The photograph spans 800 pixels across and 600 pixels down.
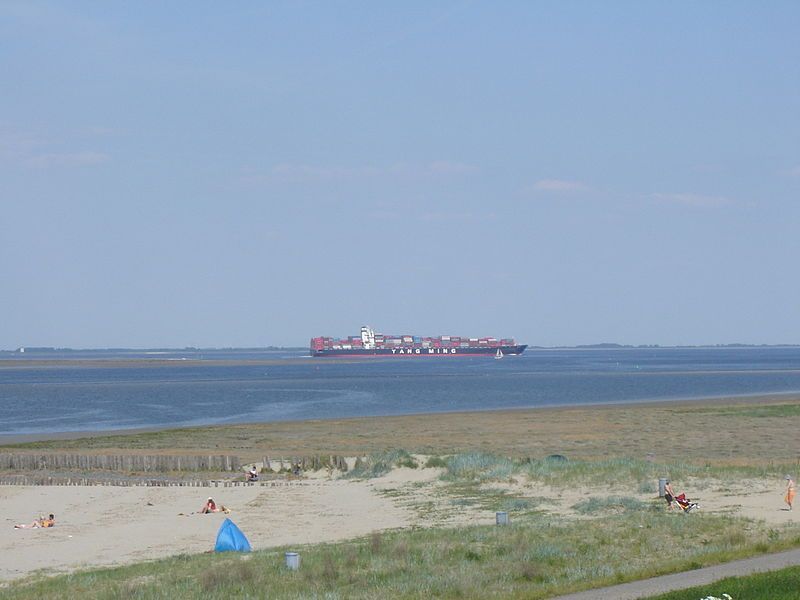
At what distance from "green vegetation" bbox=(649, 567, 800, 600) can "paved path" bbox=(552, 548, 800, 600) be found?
7.9 inches

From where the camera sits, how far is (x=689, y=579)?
596 inches

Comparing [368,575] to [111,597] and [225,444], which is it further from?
[225,444]

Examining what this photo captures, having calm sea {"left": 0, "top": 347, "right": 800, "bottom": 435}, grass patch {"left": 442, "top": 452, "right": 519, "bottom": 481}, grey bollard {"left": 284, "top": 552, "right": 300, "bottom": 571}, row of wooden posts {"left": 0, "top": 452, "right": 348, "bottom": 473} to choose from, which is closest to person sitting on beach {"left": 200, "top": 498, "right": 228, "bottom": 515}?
grass patch {"left": 442, "top": 452, "right": 519, "bottom": 481}

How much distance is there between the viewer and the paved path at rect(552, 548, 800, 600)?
1427 centimetres

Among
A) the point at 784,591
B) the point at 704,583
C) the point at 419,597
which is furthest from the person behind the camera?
the point at 419,597

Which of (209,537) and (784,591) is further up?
(784,591)

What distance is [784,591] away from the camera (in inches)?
507

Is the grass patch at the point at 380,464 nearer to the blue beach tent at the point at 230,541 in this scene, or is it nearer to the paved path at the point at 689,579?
the blue beach tent at the point at 230,541

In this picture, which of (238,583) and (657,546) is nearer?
(238,583)

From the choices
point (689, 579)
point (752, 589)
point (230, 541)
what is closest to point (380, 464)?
point (230, 541)

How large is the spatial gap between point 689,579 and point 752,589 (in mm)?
2107

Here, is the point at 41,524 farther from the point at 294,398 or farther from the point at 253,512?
the point at 294,398

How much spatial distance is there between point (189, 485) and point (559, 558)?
20.8 m

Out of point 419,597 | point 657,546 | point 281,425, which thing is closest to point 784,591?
point 419,597
